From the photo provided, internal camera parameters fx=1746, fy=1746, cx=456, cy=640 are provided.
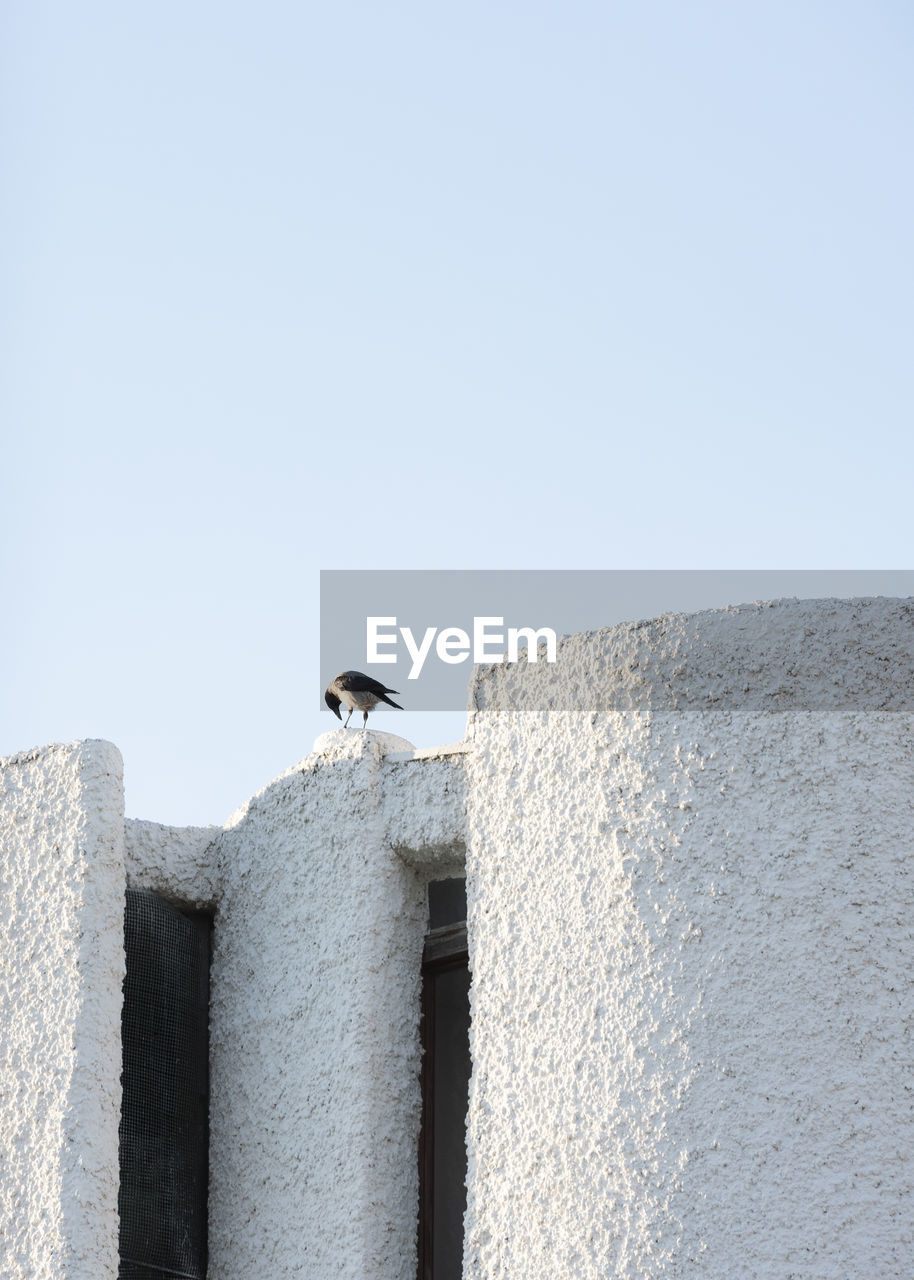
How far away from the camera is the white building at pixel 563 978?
702 centimetres

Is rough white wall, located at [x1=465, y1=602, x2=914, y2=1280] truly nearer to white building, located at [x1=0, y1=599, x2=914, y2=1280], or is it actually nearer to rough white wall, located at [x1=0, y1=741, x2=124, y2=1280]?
white building, located at [x1=0, y1=599, x2=914, y2=1280]

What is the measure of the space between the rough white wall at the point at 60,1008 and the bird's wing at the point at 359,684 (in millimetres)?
1400

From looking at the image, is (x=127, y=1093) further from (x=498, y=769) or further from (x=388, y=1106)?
(x=498, y=769)

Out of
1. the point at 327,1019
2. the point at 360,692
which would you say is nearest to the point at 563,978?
the point at 327,1019

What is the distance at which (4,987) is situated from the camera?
28.9ft

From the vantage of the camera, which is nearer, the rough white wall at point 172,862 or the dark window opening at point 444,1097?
the dark window opening at point 444,1097

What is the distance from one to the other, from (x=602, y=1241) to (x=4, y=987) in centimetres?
338

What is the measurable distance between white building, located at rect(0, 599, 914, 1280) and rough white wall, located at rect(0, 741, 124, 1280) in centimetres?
2

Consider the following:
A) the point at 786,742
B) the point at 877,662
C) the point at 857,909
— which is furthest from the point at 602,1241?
the point at 877,662

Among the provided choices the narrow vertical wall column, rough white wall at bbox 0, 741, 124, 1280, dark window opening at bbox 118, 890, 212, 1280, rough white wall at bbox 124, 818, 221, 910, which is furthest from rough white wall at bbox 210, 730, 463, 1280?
rough white wall at bbox 0, 741, 124, 1280

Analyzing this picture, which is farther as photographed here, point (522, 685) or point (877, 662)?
point (522, 685)

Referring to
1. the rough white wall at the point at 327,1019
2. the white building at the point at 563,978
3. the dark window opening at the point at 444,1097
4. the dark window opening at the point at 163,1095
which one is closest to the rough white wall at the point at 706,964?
the white building at the point at 563,978

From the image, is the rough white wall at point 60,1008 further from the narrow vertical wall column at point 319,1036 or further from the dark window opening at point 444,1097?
the dark window opening at point 444,1097

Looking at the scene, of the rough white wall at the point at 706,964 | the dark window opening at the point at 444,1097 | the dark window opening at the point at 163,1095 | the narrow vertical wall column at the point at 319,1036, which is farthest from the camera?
the dark window opening at the point at 163,1095
